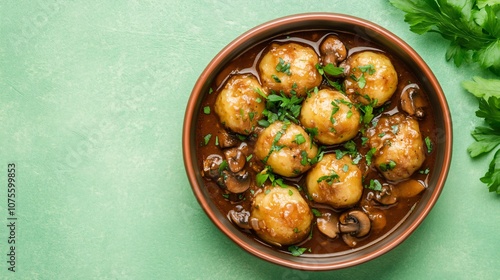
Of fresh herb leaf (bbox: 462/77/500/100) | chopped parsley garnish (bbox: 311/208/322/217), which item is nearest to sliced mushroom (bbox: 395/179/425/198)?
chopped parsley garnish (bbox: 311/208/322/217)

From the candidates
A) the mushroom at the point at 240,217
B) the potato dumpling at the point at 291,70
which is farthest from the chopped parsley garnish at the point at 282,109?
the mushroom at the point at 240,217

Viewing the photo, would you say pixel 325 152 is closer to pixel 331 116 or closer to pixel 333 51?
pixel 331 116

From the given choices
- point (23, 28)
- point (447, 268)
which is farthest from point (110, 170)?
point (447, 268)

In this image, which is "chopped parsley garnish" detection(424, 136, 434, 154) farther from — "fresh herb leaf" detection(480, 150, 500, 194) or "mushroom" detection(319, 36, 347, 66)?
"mushroom" detection(319, 36, 347, 66)

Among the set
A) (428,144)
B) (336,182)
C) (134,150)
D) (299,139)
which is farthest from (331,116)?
(134,150)

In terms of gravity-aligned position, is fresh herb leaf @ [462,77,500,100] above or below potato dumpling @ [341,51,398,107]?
below

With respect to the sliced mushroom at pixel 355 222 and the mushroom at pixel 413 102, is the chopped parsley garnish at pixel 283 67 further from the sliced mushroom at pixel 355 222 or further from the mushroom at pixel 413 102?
the sliced mushroom at pixel 355 222
